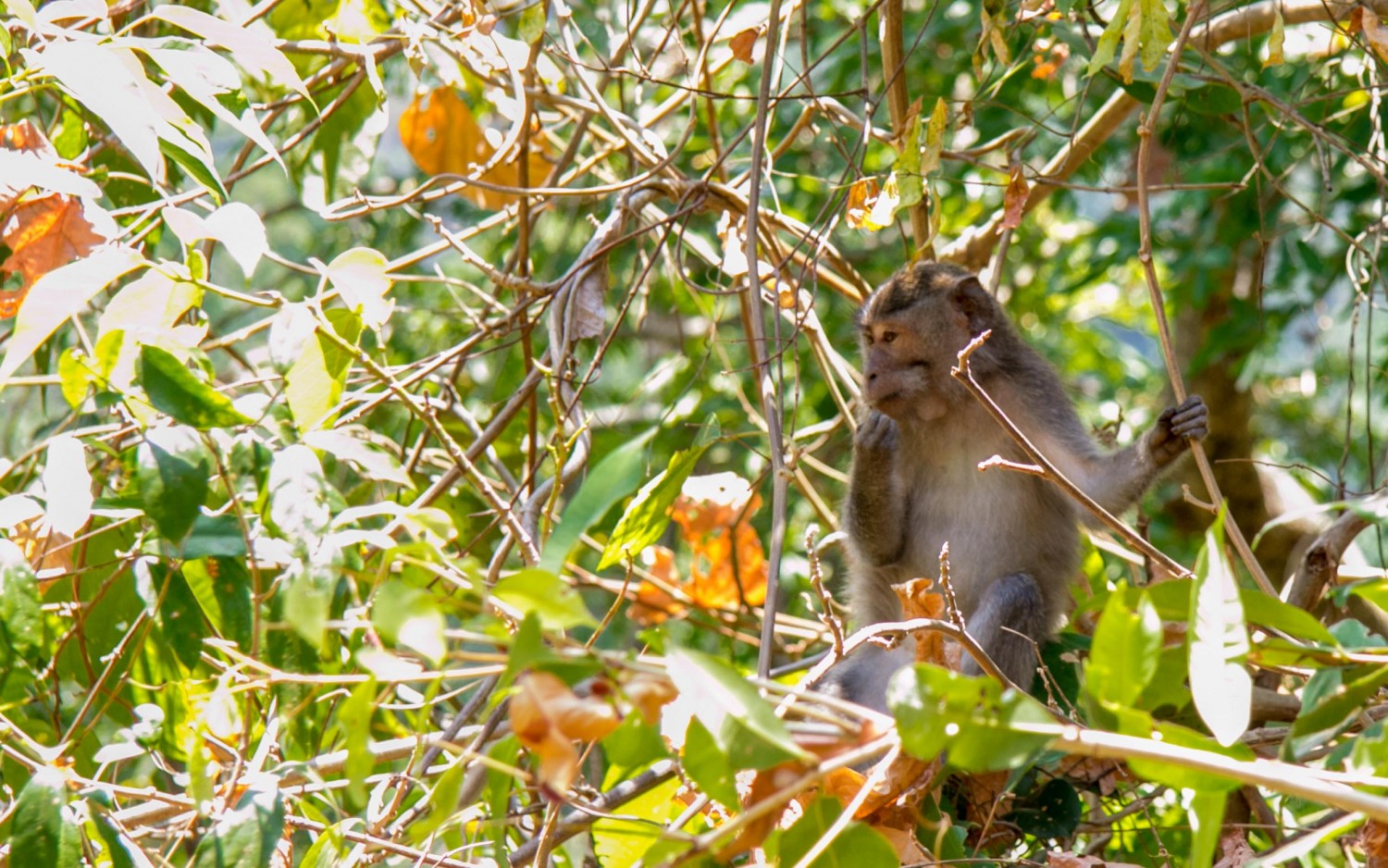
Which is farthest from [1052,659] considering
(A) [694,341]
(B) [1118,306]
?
(B) [1118,306]

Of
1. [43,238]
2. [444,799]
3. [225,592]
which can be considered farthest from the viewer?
[43,238]

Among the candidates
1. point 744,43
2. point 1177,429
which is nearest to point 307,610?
point 1177,429

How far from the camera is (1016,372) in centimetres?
442

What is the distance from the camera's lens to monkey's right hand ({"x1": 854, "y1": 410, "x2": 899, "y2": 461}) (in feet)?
14.1

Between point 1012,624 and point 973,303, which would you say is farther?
point 973,303

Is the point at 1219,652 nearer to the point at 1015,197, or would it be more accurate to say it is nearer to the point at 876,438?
the point at 1015,197

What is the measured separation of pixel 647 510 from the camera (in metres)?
2.76

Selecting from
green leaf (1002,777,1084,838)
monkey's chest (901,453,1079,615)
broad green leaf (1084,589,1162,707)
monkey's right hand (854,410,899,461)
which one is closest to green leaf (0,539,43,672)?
broad green leaf (1084,589,1162,707)

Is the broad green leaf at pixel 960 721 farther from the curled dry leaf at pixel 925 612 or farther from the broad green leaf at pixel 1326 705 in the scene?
the curled dry leaf at pixel 925 612

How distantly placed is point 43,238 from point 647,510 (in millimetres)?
1565

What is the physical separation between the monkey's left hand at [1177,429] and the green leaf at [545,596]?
232 centimetres

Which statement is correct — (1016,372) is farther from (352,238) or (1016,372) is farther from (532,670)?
(352,238)

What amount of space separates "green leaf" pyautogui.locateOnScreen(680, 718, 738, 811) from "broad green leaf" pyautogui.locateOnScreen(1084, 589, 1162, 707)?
0.41 metres

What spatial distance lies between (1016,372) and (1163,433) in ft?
2.65
